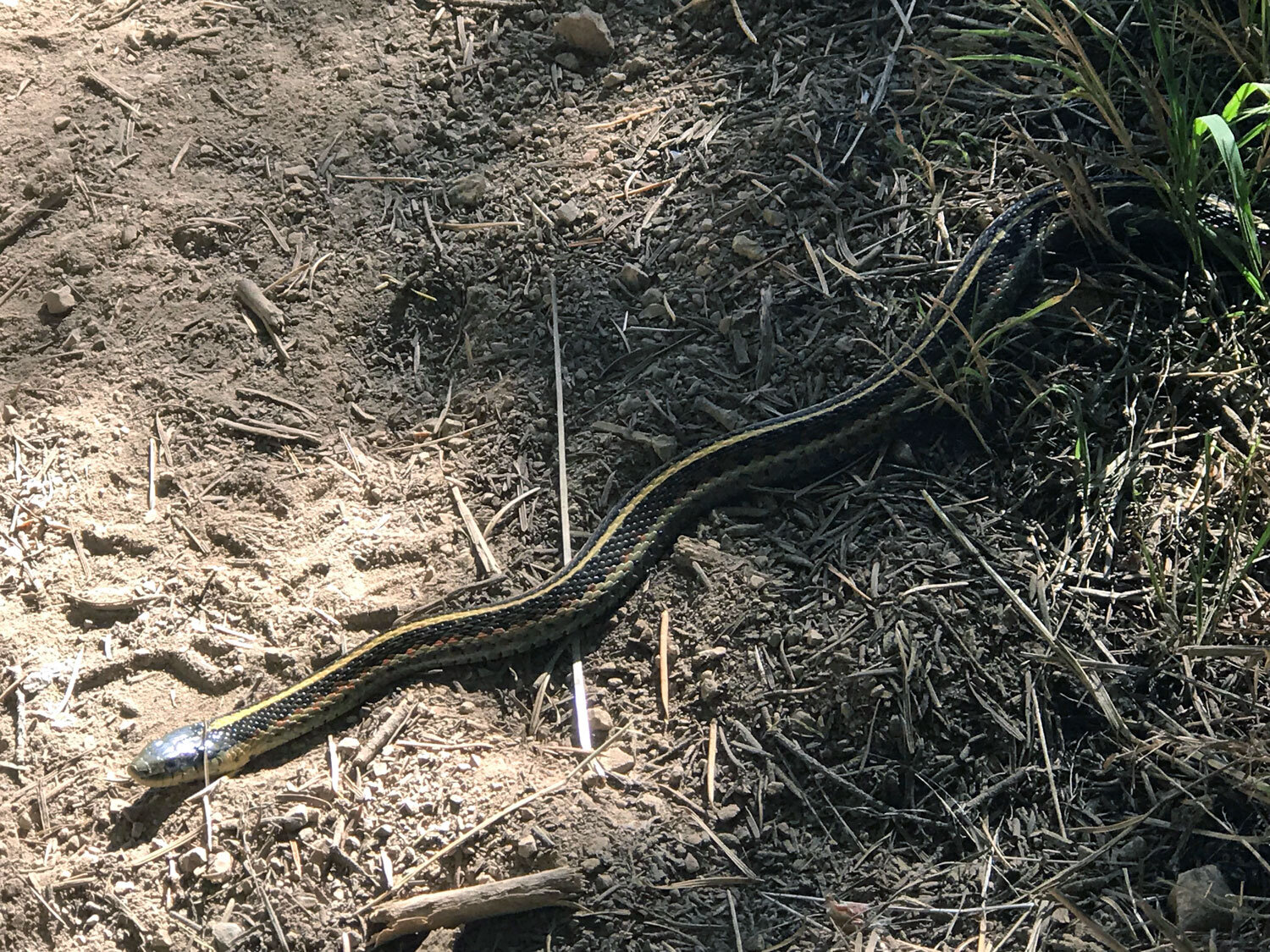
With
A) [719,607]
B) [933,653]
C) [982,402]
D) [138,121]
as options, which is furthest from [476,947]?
[138,121]

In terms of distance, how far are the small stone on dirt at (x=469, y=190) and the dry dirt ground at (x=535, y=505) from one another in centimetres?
2

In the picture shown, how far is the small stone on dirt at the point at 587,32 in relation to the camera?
15.3 feet

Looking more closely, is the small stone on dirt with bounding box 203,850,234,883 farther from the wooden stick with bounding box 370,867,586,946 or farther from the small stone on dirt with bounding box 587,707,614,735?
the small stone on dirt with bounding box 587,707,614,735

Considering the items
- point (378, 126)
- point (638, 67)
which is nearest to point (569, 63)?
point (638, 67)

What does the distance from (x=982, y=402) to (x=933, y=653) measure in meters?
0.93

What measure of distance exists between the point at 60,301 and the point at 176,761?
2.28m

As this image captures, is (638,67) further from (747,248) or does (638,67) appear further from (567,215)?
(747,248)

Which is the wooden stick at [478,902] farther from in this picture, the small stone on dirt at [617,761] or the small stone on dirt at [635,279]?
the small stone on dirt at [635,279]

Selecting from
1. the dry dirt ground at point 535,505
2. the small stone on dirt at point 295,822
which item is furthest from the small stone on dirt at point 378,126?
the small stone on dirt at point 295,822

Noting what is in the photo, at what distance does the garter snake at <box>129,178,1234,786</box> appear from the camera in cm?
349

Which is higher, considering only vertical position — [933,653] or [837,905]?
[933,653]

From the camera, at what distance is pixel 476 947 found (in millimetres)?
2895

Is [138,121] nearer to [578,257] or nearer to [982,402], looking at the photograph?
[578,257]

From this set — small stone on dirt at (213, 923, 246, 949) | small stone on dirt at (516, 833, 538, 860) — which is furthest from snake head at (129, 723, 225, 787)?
small stone on dirt at (516, 833, 538, 860)
